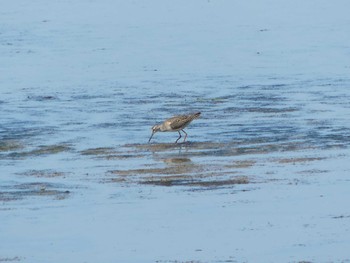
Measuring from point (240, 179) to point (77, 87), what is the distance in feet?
40.2

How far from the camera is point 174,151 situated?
2238cm

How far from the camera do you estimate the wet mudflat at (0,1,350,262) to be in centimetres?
1600

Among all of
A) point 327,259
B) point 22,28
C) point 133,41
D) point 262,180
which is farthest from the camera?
point 22,28

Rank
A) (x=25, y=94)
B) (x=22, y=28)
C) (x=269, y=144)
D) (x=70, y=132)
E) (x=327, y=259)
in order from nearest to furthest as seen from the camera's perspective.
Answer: (x=327, y=259), (x=269, y=144), (x=70, y=132), (x=25, y=94), (x=22, y=28)

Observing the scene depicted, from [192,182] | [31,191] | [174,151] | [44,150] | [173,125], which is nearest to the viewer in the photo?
[31,191]

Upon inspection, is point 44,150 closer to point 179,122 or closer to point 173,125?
point 173,125

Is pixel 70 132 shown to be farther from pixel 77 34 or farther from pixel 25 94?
pixel 77 34

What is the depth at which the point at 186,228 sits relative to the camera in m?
16.5

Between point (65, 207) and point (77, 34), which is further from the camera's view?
point (77, 34)

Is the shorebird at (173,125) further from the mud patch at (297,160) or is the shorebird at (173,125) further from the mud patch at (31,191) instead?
the mud patch at (31,191)

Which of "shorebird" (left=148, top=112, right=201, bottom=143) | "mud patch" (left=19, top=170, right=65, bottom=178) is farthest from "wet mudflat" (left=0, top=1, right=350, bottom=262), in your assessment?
"shorebird" (left=148, top=112, right=201, bottom=143)

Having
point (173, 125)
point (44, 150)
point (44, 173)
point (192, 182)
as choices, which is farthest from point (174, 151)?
point (192, 182)

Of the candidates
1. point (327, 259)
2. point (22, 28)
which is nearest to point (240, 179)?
point (327, 259)

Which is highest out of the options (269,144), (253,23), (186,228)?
(186,228)
